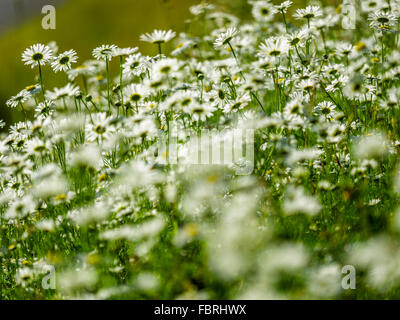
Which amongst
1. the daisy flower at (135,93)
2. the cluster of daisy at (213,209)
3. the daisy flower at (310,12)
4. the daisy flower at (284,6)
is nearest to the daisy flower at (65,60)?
the cluster of daisy at (213,209)

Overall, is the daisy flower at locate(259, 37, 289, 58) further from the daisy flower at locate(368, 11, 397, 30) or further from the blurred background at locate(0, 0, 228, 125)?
the blurred background at locate(0, 0, 228, 125)

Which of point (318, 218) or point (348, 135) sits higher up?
point (348, 135)

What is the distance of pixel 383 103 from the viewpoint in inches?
79.8

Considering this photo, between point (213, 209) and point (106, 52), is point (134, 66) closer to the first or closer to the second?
point (106, 52)

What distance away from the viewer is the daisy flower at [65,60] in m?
2.35

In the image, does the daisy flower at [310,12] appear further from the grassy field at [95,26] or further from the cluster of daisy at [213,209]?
the grassy field at [95,26]

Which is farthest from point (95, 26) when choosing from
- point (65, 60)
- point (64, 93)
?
point (64, 93)

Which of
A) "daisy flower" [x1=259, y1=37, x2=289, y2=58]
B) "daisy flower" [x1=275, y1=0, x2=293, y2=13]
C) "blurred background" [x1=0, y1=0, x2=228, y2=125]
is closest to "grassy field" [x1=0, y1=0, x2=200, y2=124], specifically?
"blurred background" [x1=0, y1=0, x2=228, y2=125]

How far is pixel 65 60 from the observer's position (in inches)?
93.7
